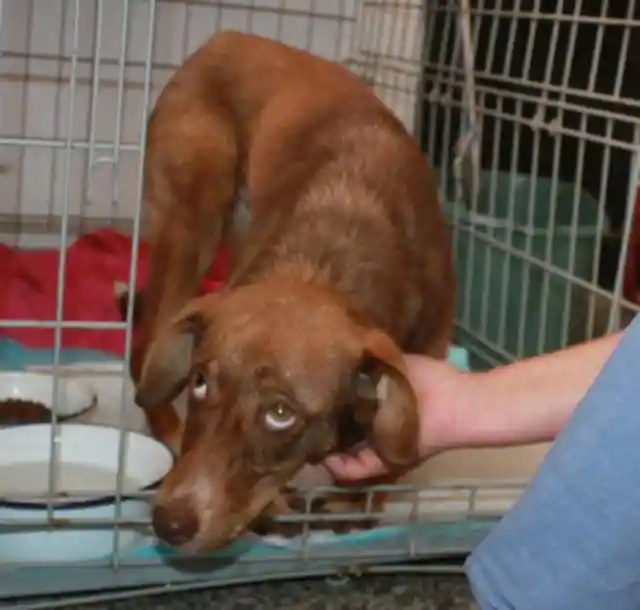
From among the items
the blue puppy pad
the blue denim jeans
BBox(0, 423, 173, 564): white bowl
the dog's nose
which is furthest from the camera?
the blue puppy pad

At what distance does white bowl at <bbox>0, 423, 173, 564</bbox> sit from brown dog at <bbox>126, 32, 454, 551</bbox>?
8cm

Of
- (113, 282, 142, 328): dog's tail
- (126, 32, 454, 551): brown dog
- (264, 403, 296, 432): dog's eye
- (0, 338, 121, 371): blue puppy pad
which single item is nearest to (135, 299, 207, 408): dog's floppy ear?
(126, 32, 454, 551): brown dog

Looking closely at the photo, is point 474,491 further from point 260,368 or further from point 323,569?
point 260,368

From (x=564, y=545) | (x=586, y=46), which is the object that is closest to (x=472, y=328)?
(x=586, y=46)

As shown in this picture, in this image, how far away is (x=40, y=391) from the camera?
6.34 ft

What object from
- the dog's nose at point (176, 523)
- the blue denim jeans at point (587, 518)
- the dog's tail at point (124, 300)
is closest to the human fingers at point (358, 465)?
the dog's nose at point (176, 523)

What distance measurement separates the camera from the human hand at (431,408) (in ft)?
4.34

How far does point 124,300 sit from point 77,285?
330mm

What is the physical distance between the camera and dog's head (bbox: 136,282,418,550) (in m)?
1.31

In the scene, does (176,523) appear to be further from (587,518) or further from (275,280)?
(587,518)

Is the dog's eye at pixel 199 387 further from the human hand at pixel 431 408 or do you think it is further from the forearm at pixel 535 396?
the forearm at pixel 535 396

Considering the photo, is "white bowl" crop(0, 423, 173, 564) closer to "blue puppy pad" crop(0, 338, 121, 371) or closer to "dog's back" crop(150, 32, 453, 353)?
"dog's back" crop(150, 32, 453, 353)

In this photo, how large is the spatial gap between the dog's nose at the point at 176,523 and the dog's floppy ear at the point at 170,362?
21cm

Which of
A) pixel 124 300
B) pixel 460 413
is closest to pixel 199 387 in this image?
pixel 460 413
